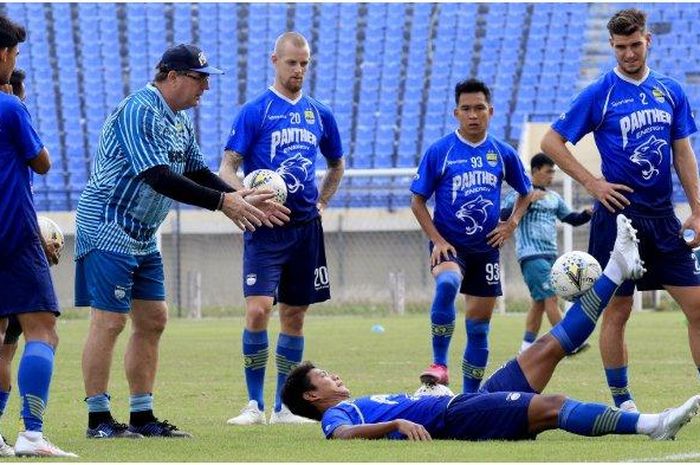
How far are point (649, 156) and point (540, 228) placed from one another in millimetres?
8109

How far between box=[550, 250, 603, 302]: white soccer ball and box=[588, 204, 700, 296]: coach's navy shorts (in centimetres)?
12

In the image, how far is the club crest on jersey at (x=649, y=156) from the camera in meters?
8.80

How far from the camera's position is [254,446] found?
7.56 metres

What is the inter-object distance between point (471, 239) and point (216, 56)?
28.2 metres

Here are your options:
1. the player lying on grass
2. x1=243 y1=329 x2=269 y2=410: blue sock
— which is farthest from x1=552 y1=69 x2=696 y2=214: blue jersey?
x1=243 y1=329 x2=269 y2=410: blue sock

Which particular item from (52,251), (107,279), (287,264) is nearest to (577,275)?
(287,264)

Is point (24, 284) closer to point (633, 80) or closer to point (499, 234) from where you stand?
point (633, 80)

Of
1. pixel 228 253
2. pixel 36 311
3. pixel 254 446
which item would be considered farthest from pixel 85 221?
pixel 228 253

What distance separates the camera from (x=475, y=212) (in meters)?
10.5

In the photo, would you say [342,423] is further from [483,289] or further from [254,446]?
[483,289]

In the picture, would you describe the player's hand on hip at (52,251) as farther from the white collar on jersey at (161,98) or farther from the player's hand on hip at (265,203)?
the player's hand on hip at (265,203)

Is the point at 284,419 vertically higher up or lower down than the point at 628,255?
lower down

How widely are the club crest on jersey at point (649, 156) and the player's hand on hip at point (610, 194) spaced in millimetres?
165

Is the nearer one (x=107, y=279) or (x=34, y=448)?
(x=34, y=448)
